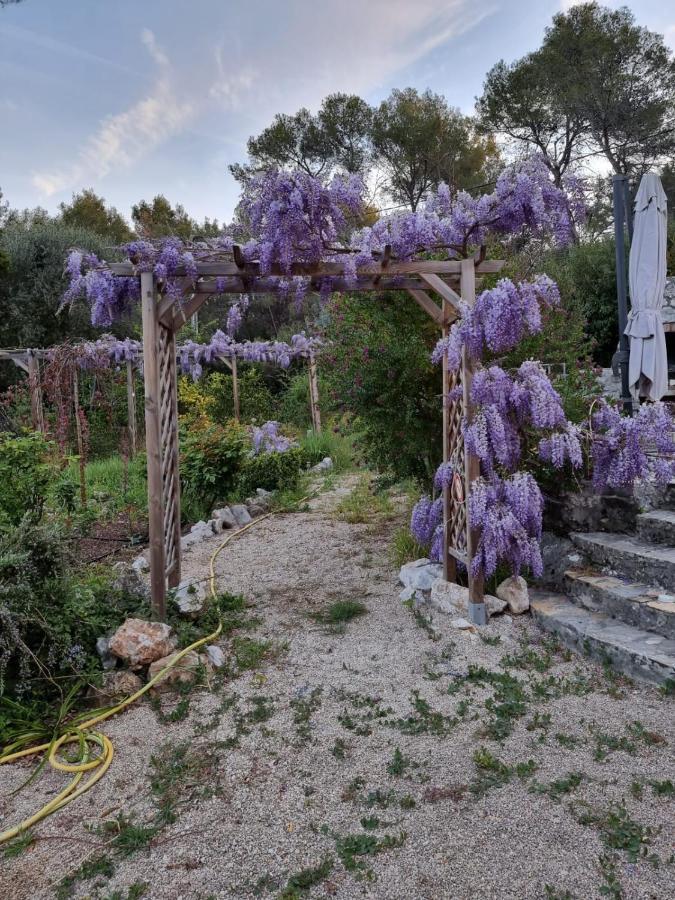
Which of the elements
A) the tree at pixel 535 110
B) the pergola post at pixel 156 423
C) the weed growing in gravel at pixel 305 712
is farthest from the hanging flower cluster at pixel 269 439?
the tree at pixel 535 110

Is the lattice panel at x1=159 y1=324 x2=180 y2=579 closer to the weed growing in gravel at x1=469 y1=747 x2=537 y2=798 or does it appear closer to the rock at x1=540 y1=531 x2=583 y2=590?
the weed growing in gravel at x1=469 y1=747 x2=537 y2=798

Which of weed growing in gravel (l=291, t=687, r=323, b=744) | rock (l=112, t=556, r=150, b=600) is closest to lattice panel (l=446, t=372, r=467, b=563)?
weed growing in gravel (l=291, t=687, r=323, b=744)

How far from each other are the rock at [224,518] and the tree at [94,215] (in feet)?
54.7

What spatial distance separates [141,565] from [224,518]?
153 centimetres

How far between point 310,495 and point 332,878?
5.21m

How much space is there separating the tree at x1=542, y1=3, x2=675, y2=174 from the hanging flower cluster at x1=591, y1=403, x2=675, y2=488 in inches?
511

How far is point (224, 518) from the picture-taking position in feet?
19.5

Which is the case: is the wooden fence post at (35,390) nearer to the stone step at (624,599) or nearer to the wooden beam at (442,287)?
the wooden beam at (442,287)

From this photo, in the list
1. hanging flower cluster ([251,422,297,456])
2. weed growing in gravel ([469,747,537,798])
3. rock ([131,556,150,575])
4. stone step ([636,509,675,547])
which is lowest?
weed growing in gravel ([469,747,537,798])

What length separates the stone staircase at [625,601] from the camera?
2.74 meters

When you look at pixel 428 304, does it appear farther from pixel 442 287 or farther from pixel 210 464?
pixel 210 464

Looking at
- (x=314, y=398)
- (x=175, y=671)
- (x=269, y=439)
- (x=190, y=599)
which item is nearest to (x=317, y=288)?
(x=190, y=599)

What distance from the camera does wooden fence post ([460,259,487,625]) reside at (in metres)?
3.38

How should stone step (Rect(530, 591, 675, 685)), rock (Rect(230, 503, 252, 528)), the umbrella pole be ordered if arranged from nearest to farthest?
stone step (Rect(530, 591, 675, 685)) < the umbrella pole < rock (Rect(230, 503, 252, 528))
